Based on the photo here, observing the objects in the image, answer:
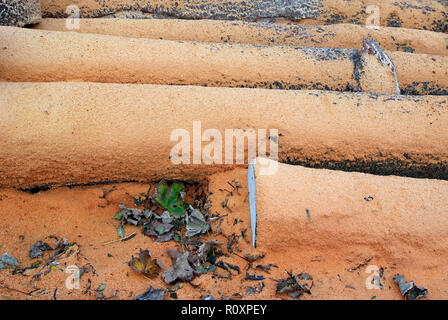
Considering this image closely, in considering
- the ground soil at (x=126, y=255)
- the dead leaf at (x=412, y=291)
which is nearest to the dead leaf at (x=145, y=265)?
the ground soil at (x=126, y=255)

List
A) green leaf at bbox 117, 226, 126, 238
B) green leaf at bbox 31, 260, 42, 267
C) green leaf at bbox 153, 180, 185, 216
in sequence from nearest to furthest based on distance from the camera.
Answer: green leaf at bbox 31, 260, 42, 267 → green leaf at bbox 117, 226, 126, 238 → green leaf at bbox 153, 180, 185, 216

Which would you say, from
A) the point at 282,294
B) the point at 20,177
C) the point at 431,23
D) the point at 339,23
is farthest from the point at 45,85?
the point at 431,23

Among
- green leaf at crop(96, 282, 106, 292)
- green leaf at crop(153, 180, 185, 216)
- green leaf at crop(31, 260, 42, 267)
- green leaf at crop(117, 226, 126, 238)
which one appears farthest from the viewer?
green leaf at crop(153, 180, 185, 216)

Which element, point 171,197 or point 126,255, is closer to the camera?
point 126,255

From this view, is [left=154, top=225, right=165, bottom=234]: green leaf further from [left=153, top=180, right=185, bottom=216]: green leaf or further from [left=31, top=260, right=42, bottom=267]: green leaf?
[left=31, top=260, right=42, bottom=267]: green leaf

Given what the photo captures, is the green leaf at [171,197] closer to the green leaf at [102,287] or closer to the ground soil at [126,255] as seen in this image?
the ground soil at [126,255]

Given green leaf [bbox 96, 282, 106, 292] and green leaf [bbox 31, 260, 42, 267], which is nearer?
green leaf [bbox 96, 282, 106, 292]

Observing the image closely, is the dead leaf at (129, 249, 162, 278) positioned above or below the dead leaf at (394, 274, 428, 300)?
above

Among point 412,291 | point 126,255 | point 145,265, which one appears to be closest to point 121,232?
point 126,255

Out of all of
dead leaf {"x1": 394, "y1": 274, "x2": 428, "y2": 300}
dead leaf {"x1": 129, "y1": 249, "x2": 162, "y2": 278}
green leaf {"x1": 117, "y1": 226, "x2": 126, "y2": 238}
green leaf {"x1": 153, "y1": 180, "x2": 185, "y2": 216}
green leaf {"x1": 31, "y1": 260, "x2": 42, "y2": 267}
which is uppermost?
green leaf {"x1": 153, "y1": 180, "x2": 185, "y2": 216}

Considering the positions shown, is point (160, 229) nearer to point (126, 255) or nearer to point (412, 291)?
point (126, 255)

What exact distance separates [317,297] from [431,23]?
2.67 m

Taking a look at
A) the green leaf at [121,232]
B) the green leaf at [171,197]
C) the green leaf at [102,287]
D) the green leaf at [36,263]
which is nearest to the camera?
the green leaf at [102,287]

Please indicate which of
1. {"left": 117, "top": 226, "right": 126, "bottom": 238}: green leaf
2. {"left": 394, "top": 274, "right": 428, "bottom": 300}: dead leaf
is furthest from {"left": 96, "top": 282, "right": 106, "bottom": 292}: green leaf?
{"left": 394, "top": 274, "right": 428, "bottom": 300}: dead leaf
